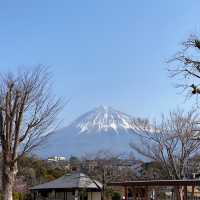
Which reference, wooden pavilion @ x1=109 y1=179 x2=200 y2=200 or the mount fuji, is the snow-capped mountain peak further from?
wooden pavilion @ x1=109 y1=179 x2=200 y2=200

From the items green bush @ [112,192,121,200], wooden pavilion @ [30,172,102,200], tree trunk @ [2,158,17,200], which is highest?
tree trunk @ [2,158,17,200]

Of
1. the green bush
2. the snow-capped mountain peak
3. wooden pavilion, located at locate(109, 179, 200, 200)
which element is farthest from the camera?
the snow-capped mountain peak

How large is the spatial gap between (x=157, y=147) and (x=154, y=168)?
12.0 metres

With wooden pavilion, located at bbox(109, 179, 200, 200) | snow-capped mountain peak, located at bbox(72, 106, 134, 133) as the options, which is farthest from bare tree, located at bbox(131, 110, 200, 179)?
snow-capped mountain peak, located at bbox(72, 106, 134, 133)

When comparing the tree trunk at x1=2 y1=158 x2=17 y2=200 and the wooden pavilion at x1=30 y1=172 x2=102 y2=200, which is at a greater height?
the tree trunk at x1=2 y1=158 x2=17 y2=200

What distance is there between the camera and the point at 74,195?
40312mm

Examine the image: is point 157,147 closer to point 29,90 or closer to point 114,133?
point 29,90

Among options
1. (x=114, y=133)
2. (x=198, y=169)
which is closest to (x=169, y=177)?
(x=198, y=169)

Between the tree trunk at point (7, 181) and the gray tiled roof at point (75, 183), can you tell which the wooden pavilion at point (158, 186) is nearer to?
the tree trunk at point (7, 181)

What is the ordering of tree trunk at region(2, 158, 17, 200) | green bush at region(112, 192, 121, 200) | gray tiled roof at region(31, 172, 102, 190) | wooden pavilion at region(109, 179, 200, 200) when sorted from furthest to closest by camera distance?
green bush at region(112, 192, 121, 200)
gray tiled roof at region(31, 172, 102, 190)
wooden pavilion at region(109, 179, 200, 200)
tree trunk at region(2, 158, 17, 200)

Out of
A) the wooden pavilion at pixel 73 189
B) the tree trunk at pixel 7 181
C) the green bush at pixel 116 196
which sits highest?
Result: the tree trunk at pixel 7 181

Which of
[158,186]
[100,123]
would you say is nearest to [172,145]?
[158,186]

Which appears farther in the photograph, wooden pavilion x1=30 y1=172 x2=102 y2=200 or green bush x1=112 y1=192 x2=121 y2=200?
green bush x1=112 y1=192 x2=121 y2=200

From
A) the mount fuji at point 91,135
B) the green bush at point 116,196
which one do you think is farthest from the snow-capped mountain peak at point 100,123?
the green bush at point 116,196
